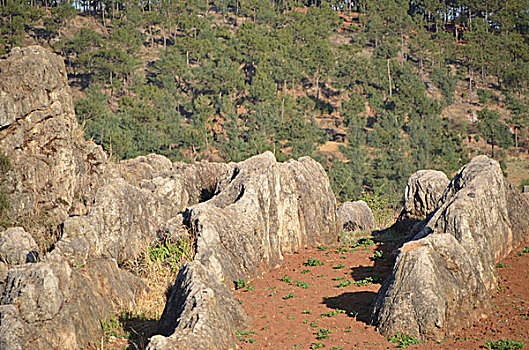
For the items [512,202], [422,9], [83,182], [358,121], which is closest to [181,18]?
[358,121]

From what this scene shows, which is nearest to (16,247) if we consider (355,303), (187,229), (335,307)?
(187,229)

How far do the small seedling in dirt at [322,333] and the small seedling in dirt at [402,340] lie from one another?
1130 mm

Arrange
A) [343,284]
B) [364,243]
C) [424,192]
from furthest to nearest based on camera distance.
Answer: [424,192]
[364,243]
[343,284]

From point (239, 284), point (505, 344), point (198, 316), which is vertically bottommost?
point (239, 284)

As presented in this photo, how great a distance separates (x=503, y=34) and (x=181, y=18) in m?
50.4

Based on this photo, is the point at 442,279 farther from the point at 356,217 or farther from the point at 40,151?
the point at 40,151

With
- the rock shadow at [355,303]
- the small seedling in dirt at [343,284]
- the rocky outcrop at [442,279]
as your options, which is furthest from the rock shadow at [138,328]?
the small seedling in dirt at [343,284]

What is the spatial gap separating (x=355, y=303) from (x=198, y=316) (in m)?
4.43

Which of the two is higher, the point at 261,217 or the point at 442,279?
the point at 442,279

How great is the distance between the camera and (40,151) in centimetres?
2022

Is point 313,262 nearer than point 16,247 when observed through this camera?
No

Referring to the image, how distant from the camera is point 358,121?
6756 centimetres

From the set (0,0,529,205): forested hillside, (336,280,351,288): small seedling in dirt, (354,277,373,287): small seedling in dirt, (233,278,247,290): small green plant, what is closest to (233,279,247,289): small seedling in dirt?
(233,278,247,290): small green plant

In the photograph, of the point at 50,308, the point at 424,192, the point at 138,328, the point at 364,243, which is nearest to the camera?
the point at 50,308
